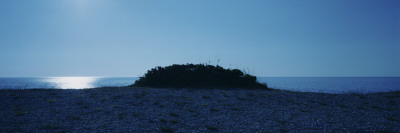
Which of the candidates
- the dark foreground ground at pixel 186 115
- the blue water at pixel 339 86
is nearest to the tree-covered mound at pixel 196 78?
the blue water at pixel 339 86

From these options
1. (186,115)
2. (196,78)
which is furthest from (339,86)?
(186,115)

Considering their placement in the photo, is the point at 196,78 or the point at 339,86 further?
the point at 339,86

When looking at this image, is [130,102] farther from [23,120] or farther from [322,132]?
[322,132]

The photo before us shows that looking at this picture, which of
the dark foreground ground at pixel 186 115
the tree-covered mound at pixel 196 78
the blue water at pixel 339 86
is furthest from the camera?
the blue water at pixel 339 86

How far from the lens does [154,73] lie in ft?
69.8

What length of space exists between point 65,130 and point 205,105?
6.06 metres

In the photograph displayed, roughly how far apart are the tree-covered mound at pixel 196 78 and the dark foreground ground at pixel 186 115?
7.47 metres

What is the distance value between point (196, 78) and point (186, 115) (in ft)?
38.2

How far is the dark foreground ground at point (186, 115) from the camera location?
7543mm

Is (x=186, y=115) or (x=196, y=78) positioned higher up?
(x=196, y=78)

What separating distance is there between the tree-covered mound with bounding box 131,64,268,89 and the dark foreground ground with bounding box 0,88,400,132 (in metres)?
7.47

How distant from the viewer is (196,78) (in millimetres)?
20953

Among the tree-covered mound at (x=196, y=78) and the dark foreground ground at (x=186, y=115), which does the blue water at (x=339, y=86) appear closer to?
the tree-covered mound at (x=196, y=78)

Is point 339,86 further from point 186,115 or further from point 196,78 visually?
point 186,115
